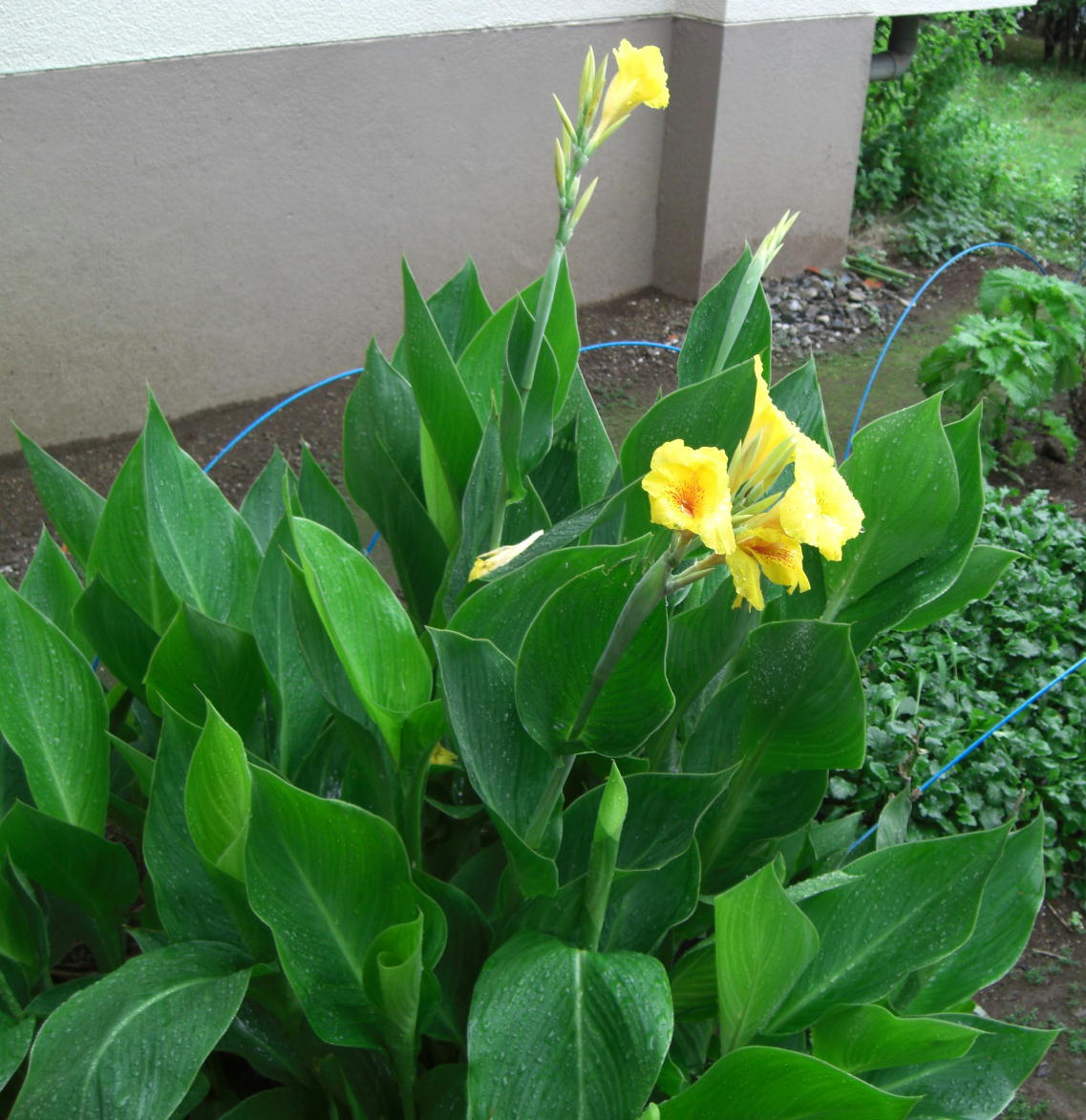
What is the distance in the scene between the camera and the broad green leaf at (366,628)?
1.07 metres

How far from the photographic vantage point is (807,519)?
0.77 metres

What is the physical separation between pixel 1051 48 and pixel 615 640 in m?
10.6

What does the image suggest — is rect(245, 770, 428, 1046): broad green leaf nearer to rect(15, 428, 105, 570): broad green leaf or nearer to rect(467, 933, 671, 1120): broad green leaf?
rect(467, 933, 671, 1120): broad green leaf

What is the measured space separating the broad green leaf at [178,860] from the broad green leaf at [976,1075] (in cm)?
71

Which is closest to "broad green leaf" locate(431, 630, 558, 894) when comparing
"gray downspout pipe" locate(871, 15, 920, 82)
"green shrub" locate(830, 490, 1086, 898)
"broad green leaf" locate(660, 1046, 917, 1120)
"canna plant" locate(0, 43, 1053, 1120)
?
"canna plant" locate(0, 43, 1053, 1120)

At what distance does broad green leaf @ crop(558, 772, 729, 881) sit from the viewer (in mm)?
1176

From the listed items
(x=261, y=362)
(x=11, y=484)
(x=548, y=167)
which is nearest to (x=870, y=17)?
(x=548, y=167)

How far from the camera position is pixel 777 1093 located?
101 centimetres

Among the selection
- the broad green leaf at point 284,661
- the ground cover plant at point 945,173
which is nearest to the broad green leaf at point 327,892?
the broad green leaf at point 284,661

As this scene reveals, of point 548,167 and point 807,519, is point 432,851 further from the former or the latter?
point 548,167

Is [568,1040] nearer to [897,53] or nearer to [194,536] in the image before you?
[194,536]

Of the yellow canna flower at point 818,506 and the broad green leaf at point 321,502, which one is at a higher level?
the yellow canna flower at point 818,506

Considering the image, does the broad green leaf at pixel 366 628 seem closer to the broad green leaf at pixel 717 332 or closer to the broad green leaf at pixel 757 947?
the broad green leaf at pixel 757 947

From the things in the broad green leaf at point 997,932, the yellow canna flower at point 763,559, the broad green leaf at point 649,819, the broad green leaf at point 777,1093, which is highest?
the yellow canna flower at point 763,559
